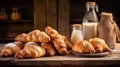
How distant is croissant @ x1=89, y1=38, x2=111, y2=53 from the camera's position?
5.57 ft

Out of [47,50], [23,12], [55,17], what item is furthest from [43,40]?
[23,12]

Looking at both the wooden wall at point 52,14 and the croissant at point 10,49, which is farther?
the wooden wall at point 52,14

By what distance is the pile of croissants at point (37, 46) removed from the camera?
1651mm

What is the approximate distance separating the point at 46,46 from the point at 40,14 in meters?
1.61

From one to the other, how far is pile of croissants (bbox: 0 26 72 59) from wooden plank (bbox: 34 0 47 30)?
1490 mm

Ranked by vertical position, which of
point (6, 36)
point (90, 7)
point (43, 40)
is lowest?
point (6, 36)

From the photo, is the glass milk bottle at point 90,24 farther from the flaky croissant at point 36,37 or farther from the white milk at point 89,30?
the flaky croissant at point 36,37

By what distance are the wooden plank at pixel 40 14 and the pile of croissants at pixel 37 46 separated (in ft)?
4.89

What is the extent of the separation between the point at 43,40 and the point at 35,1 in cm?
162

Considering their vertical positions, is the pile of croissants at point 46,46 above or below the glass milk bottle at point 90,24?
below

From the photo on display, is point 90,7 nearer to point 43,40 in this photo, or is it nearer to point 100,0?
point 43,40

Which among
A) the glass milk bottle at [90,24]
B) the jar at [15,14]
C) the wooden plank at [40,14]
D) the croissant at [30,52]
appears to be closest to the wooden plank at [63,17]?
the wooden plank at [40,14]

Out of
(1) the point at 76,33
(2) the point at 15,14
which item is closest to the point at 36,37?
(1) the point at 76,33

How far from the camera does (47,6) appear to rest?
10.8 ft
